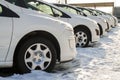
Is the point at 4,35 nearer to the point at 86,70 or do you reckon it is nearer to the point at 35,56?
the point at 35,56

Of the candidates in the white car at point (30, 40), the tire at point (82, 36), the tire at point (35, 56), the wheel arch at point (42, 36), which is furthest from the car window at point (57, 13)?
the tire at point (35, 56)

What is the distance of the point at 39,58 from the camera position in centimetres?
621

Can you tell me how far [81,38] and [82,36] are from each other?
71 mm

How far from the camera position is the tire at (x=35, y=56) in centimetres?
606

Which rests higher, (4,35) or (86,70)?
(4,35)

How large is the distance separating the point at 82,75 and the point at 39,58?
84 centimetres

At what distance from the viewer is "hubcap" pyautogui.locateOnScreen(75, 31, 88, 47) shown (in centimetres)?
1073

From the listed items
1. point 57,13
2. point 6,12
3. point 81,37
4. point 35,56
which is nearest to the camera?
point 6,12

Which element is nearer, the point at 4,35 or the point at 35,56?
the point at 4,35

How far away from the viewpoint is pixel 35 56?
620 centimetres

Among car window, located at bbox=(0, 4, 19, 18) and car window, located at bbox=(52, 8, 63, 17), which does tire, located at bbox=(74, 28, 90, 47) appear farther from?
car window, located at bbox=(0, 4, 19, 18)

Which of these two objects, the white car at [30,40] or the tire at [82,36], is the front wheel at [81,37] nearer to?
the tire at [82,36]

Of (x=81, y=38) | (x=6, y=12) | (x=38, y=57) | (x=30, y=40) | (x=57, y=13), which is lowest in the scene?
(x=81, y=38)

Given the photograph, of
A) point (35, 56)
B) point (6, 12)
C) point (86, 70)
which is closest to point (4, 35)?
point (6, 12)
